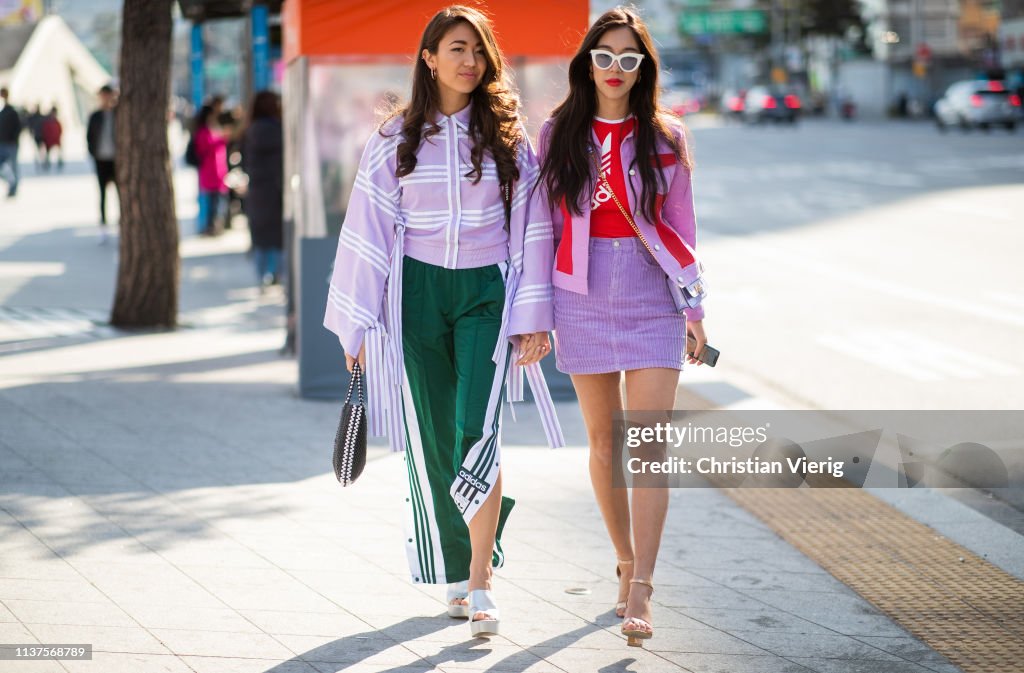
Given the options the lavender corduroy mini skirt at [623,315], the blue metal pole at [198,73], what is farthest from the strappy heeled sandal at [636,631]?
the blue metal pole at [198,73]

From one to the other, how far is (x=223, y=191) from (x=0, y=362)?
10208 mm

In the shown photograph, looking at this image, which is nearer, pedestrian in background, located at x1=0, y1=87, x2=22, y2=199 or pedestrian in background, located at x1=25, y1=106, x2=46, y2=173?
pedestrian in background, located at x1=0, y1=87, x2=22, y2=199

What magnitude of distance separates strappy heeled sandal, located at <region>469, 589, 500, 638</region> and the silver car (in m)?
43.8

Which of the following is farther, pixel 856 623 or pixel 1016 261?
pixel 1016 261

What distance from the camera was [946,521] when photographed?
5898 mm

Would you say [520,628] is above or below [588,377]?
below

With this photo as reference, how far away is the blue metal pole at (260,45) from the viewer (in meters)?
15.2

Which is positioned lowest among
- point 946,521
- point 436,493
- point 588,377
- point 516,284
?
point 946,521

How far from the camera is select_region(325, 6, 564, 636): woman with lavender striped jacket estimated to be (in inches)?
173

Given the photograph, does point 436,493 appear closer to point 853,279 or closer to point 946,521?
point 946,521

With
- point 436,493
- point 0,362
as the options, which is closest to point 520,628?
point 436,493

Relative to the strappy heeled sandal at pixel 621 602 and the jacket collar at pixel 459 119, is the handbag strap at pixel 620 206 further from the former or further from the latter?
the strappy heeled sandal at pixel 621 602

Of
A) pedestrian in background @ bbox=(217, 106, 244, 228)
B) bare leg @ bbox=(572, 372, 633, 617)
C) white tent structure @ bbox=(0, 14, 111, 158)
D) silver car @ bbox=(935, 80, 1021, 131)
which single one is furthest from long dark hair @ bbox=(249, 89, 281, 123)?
white tent structure @ bbox=(0, 14, 111, 158)
